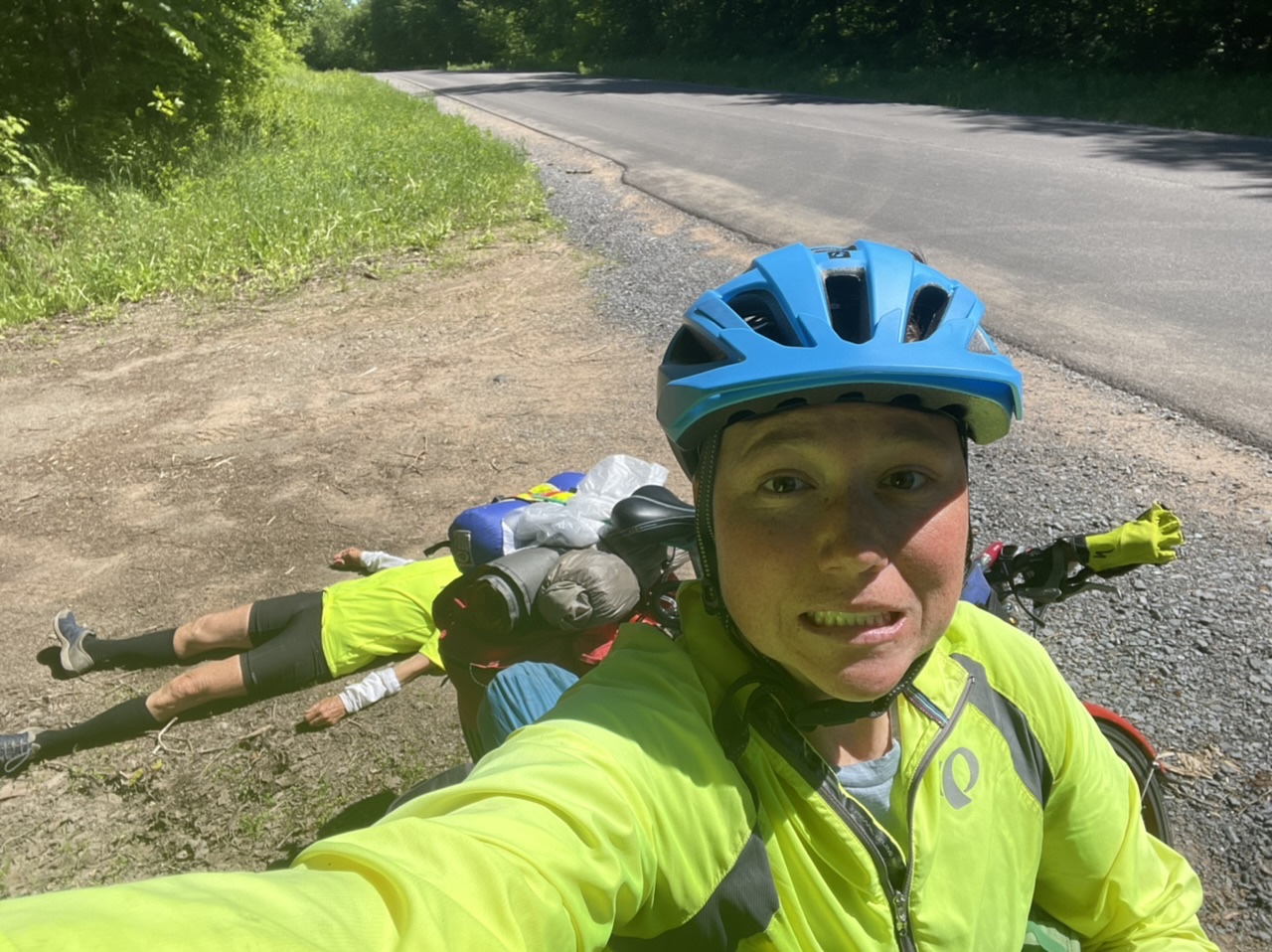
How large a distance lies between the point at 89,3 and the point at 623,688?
43.9ft

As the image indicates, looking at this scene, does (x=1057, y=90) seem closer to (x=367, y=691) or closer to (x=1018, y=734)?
(x=367, y=691)

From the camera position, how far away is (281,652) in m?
3.57

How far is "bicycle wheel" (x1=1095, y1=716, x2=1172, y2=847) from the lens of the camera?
219 centimetres

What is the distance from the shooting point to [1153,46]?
68.2 ft

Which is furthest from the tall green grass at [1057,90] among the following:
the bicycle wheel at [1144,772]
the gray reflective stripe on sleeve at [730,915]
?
the gray reflective stripe on sleeve at [730,915]

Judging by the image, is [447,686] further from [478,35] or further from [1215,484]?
[478,35]

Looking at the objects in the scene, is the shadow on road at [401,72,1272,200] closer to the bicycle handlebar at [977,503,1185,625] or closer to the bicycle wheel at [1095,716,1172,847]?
the bicycle handlebar at [977,503,1185,625]

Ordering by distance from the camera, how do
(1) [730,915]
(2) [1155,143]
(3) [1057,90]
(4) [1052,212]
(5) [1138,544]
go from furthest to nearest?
(3) [1057,90], (2) [1155,143], (4) [1052,212], (5) [1138,544], (1) [730,915]

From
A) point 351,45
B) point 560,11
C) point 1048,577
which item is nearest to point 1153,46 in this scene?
point 1048,577

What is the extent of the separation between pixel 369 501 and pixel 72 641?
145cm

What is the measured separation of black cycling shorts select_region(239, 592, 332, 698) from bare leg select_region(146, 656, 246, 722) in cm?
4

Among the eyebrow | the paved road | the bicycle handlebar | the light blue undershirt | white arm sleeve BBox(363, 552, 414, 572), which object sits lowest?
white arm sleeve BBox(363, 552, 414, 572)

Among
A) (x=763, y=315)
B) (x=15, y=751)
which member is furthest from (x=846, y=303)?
(x=15, y=751)

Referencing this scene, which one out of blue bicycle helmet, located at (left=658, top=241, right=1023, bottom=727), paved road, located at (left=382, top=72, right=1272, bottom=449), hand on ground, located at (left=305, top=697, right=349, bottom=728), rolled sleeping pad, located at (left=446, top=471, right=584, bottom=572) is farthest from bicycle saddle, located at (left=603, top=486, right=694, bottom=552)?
paved road, located at (left=382, top=72, right=1272, bottom=449)
